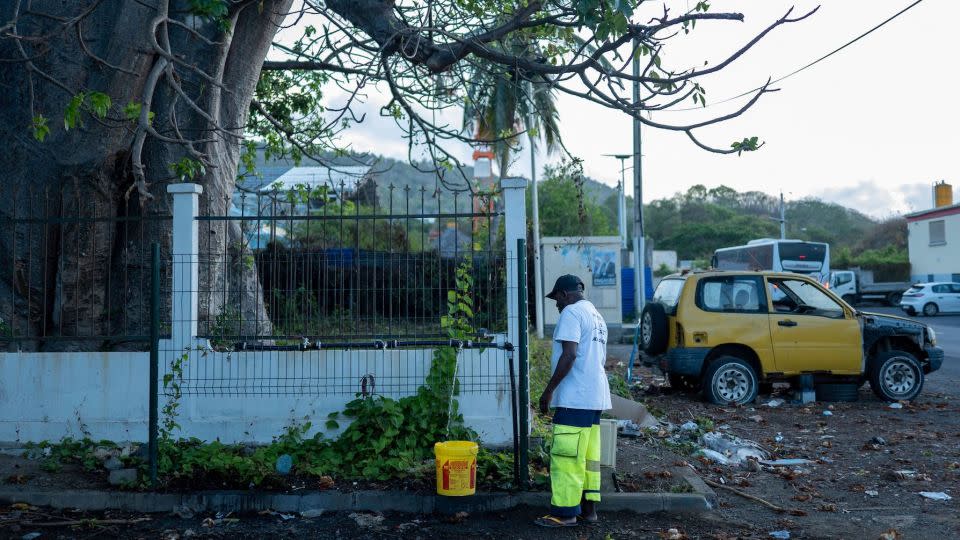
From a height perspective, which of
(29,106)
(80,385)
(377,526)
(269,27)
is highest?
(269,27)

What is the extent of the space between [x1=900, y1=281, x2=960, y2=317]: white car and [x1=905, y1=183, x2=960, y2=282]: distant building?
9.40 meters

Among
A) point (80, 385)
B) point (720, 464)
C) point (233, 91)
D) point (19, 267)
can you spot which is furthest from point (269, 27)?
point (720, 464)

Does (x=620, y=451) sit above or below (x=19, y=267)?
below

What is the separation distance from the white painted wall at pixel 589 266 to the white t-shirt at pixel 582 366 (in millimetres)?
18022

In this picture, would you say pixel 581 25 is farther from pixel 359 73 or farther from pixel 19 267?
pixel 19 267

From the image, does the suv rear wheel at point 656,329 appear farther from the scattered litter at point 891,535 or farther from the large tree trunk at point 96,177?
the scattered litter at point 891,535

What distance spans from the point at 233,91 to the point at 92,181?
71.3 inches

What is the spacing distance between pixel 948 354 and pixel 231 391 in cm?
1734

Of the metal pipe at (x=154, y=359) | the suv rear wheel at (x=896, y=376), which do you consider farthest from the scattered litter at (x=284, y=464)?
the suv rear wheel at (x=896, y=376)

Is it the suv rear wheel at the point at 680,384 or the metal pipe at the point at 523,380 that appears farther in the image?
the suv rear wheel at the point at 680,384

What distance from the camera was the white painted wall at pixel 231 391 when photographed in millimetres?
7879

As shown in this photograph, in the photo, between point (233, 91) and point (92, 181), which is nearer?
point (92, 181)

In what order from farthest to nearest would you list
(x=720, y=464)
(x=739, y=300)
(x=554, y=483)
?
(x=739, y=300) → (x=720, y=464) → (x=554, y=483)

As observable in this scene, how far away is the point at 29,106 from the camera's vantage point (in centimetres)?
916
